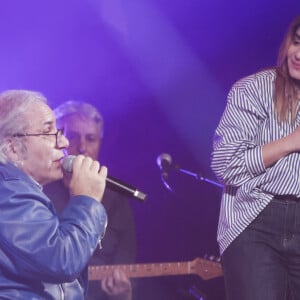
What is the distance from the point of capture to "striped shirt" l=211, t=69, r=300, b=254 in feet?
7.25

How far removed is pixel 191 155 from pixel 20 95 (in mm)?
2562

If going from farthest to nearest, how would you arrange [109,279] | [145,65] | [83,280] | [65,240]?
1. [145,65]
2. [109,279]
3. [83,280]
4. [65,240]

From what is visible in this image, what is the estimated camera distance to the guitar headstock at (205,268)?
4039 millimetres

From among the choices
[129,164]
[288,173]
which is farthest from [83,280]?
[129,164]

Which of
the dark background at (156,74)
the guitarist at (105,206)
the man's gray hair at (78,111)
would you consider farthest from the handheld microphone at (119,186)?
the dark background at (156,74)

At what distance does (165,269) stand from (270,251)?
1832 millimetres

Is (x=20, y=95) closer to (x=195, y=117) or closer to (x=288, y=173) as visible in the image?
(x=288, y=173)

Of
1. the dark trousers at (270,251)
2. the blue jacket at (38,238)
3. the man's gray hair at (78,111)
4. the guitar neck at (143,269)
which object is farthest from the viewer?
the man's gray hair at (78,111)

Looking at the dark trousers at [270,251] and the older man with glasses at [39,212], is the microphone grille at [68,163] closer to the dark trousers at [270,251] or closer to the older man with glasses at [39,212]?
the older man with glasses at [39,212]

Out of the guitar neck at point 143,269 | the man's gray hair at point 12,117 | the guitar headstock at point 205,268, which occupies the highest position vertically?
the man's gray hair at point 12,117

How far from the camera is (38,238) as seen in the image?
1.80m

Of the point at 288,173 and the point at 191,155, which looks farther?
the point at 191,155

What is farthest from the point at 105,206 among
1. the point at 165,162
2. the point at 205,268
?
the point at 205,268

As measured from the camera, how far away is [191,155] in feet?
15.1
